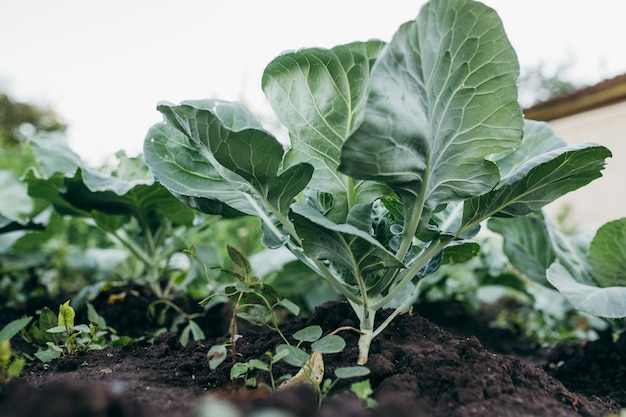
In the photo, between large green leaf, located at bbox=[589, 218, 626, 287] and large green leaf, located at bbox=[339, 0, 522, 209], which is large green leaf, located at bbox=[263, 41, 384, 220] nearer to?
large green leaf, located at bbox=[339, 0, 522, 209]

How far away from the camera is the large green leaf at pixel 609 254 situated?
1.86 meters

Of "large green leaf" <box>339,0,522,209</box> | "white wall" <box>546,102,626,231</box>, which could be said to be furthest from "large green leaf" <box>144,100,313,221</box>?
"white wall" <box>546,102,626,231</box>

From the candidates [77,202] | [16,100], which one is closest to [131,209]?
[77,202]

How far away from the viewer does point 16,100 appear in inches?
739

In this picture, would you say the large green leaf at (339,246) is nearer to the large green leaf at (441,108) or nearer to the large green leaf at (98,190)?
the large green leaf at (441,108)

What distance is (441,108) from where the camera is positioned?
1.21 metres

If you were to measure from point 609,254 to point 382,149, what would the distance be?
1.34 m

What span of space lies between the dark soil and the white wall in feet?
15.9

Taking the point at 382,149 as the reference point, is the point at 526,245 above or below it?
below

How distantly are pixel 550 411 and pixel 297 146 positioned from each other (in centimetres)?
89

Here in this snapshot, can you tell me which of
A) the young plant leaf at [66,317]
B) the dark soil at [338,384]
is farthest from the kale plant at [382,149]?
the young plant leaf at [66,317]

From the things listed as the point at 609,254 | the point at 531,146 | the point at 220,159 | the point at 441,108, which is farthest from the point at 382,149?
the point at 609,254

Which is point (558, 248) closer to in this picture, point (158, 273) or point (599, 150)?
point (599, 150)

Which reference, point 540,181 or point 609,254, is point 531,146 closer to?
point 540,181
